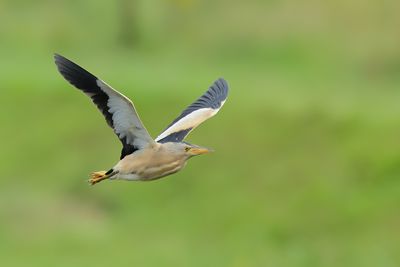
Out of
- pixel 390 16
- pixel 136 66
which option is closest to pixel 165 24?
pixel 136 66

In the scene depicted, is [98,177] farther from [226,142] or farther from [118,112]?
[226,142]

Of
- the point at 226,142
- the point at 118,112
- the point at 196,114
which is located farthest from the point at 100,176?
the point at 226,142

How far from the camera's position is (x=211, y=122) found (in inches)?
1017

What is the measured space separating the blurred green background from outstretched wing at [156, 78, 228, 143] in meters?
8.99

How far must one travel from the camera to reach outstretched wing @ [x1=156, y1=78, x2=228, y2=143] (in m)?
11.6

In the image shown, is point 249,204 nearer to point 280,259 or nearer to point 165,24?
point 280,259

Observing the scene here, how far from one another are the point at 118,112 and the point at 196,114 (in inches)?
67.0

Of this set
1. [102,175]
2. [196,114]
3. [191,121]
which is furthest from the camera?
A: [196,114]

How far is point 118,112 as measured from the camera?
10.5m

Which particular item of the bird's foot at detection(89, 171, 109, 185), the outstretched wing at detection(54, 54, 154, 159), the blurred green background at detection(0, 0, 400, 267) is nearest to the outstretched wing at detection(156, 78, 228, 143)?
the outstretched wing at detection(54, 54, 154, 159)

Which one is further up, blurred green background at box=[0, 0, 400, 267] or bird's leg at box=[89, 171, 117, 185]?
blurred green background at box=[0, 0, 400, 267]

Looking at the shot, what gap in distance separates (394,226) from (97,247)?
197 inches

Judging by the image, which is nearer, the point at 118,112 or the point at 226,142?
the point at 118,112

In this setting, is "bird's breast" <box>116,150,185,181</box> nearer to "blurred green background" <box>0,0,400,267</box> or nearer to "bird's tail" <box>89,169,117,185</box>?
"bird's tail" <box>89,169,117,185</box>
